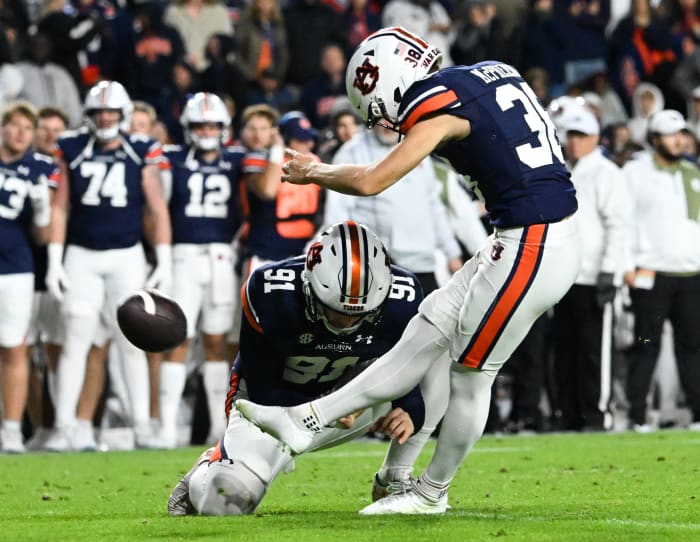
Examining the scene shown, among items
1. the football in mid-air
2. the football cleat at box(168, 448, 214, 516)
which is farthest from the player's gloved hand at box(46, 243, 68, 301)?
the football cleat at box(168, 448, 214, 516)

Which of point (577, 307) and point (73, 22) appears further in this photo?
point (73, 22)

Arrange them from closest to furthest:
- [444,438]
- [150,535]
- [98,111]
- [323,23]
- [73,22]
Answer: [150,535] → [444,438] → [98,111] → [73,22] → [323,23]

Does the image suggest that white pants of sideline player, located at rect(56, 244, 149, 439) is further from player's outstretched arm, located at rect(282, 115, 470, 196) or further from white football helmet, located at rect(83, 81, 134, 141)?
player's outstretched arm, located at rect(282, 115, 470, 196)

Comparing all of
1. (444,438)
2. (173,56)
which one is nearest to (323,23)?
(173,56)

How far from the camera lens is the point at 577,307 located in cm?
1050

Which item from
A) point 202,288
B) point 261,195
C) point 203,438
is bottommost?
point 203,438

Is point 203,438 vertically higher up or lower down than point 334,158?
lower down

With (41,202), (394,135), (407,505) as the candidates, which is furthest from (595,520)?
(41,202)

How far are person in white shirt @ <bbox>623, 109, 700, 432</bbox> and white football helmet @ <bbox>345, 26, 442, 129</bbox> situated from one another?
5.35 metres

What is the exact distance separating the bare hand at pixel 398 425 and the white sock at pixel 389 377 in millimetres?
202

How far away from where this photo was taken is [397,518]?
5.32 meters

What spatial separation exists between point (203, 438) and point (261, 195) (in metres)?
1.77

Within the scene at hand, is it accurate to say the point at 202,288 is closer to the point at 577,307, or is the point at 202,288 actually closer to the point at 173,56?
the point at 577,307

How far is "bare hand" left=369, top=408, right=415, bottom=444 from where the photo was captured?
544 centimetres
